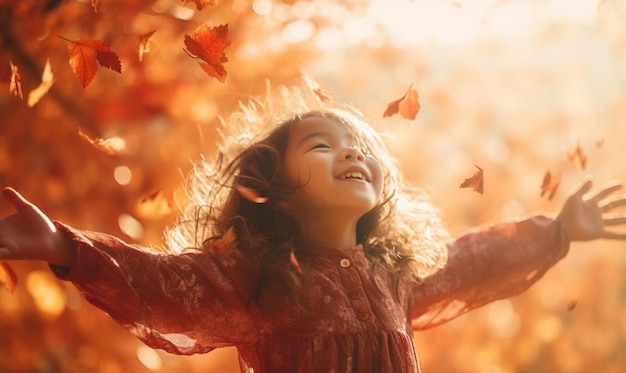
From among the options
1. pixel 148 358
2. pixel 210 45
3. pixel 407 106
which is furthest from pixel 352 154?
pixel 148 358

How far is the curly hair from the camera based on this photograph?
2.15 meters

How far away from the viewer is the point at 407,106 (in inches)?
85.8

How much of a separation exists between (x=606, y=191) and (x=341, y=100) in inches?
38.4

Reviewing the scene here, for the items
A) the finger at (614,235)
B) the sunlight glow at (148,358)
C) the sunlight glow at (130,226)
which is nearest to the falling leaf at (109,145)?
the finger at (614,235)

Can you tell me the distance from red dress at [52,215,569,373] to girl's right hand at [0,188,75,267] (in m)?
0.03

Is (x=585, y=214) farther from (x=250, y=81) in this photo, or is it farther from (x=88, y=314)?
(x=88, y=314)

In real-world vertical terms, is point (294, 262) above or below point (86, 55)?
below

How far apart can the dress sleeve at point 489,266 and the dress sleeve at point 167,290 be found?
1.93ft

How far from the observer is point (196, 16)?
4.33m

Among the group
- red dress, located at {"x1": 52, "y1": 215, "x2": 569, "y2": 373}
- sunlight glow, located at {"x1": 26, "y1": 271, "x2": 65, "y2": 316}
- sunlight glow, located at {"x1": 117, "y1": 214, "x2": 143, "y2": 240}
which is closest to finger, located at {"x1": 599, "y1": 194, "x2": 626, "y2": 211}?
red dress, located at {"x1": 52, "y1": 215, "x2": 569, "y2": 373}

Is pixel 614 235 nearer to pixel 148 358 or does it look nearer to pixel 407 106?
pixel 407 106

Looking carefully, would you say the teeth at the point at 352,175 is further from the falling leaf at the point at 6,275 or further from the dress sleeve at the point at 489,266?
the falling leaf at the point at 6,275

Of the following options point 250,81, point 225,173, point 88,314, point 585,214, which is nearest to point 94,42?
point 225,173

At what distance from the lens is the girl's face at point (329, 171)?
6.98 ft
